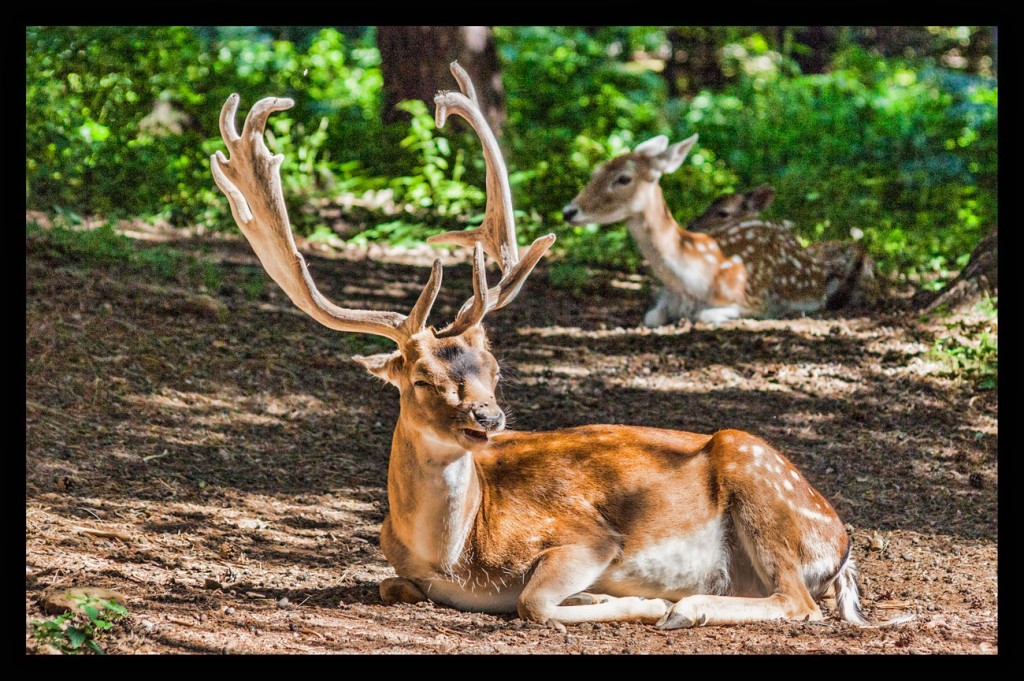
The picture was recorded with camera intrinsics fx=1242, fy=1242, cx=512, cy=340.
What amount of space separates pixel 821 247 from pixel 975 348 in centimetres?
205

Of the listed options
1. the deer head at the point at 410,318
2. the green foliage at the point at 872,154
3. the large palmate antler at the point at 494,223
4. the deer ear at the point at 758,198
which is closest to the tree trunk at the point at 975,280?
the green foliage at the point at 872,154

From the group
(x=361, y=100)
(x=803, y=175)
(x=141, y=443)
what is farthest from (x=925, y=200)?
(x=141, y=443)

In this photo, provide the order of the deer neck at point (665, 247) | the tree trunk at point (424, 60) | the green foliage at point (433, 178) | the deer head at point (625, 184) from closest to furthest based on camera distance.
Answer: the deer neck at point (665, 247), the deer head at point (625, 184), the green foliage at point (433, 178), the tree trunk at point (424, 60)

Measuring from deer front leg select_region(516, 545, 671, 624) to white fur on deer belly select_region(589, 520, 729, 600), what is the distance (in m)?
0.07

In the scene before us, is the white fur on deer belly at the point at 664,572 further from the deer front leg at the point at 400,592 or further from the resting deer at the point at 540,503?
the deer front leg at the point at 400,592

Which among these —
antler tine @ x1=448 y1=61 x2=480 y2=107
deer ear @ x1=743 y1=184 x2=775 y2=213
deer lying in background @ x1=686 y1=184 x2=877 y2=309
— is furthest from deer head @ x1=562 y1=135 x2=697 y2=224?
antler tine @ x1=448 y1=61 x2=480 y2=107

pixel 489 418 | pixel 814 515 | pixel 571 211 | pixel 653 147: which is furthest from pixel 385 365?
pixel 653 147

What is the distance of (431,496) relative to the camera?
4.86m

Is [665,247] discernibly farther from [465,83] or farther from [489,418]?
[489,418]

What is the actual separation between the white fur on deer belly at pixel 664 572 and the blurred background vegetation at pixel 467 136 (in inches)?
195

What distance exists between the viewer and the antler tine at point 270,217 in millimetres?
4926

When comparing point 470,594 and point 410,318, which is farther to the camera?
point 470,594

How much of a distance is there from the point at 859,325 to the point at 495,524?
4.82 metres

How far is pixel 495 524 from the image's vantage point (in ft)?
16.8
